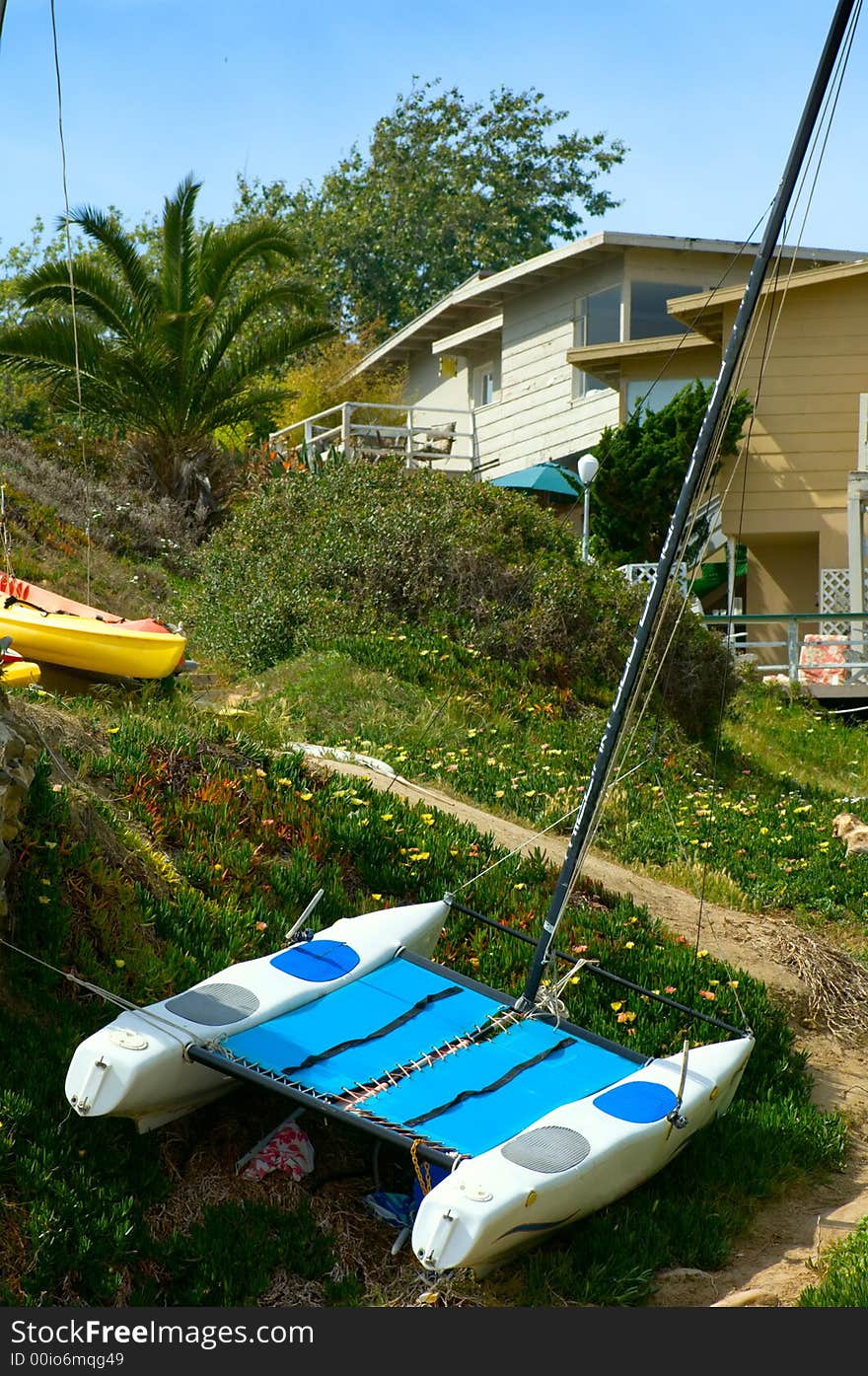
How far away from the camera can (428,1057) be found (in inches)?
234

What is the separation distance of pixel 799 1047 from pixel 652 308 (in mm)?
23331

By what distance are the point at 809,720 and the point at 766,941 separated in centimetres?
1078

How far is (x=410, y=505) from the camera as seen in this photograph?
1748 cm

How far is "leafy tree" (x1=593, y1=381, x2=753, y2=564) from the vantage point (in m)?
23.5

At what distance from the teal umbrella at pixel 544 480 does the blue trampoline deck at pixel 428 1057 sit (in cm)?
2173

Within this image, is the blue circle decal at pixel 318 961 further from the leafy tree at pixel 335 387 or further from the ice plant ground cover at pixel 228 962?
the leafy tree at pixel 335 387

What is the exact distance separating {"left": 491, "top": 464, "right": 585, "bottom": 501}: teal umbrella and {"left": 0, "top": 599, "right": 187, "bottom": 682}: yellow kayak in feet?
51.5

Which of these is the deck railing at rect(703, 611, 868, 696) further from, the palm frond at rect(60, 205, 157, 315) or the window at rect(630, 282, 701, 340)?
the palm frond at rect(60, 205, 157, 315)

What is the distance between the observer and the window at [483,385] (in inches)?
1347

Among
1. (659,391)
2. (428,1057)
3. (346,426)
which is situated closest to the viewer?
(428,1057)

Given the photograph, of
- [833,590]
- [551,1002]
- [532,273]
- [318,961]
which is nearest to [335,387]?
[532,273]

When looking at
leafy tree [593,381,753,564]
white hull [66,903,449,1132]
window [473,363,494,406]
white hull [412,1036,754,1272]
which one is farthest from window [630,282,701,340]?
white hull [412,1036,754,1272]

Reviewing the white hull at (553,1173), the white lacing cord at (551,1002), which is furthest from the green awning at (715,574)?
the white hull at (553,1173)

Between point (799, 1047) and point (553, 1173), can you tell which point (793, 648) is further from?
point (553, 1173)
